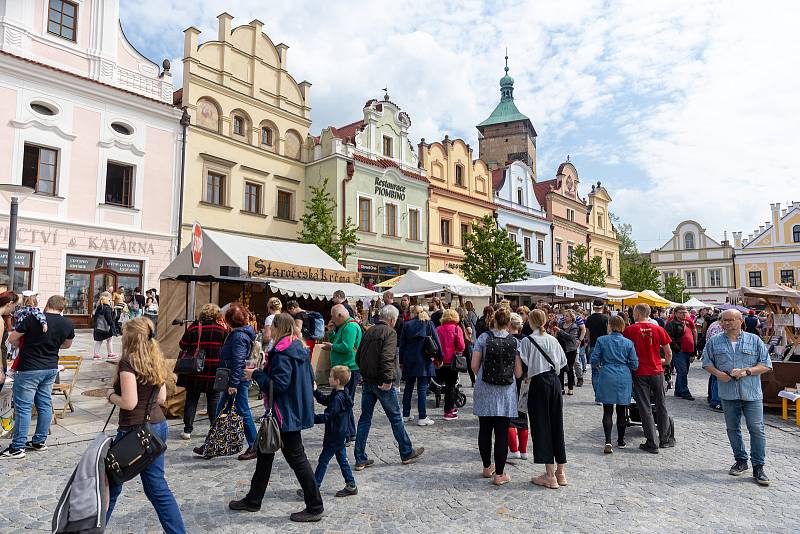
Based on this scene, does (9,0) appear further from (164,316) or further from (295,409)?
(295,409)

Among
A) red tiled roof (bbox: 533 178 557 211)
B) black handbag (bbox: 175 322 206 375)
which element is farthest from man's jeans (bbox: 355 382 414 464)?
red tiled roof (bbox: 533 178 557 211)

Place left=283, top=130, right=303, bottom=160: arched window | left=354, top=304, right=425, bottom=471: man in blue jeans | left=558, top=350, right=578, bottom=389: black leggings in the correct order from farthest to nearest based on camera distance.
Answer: left=283, top=130, right=303, bottom=160: arched window, left=558, top=350, right=578, bottom=389: black leggings, left=354, top=304, right=425, bottom=471: man in blue jeans

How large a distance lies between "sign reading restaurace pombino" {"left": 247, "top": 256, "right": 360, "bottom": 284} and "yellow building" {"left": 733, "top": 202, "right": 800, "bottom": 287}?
5693 centimetres

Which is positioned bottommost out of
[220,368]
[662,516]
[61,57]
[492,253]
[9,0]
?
[662,516]

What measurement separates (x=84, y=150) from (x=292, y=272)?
10256mm

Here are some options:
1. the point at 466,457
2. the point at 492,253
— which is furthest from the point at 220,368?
the point at 492,253

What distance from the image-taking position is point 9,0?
15.3m

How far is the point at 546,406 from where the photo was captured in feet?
16.5

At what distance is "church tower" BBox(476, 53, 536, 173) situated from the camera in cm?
4972

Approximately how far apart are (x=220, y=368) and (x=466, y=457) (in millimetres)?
3032

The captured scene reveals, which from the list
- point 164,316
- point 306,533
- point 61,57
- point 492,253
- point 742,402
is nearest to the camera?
point 306,533

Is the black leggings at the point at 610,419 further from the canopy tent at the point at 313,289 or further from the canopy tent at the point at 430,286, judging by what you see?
the canopy tent at the point at 430,286

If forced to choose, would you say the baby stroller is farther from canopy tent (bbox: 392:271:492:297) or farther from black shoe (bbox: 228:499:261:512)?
canopy tent (bbox: 392:271:492:297)

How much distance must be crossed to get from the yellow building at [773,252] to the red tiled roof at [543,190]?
32.2 m
